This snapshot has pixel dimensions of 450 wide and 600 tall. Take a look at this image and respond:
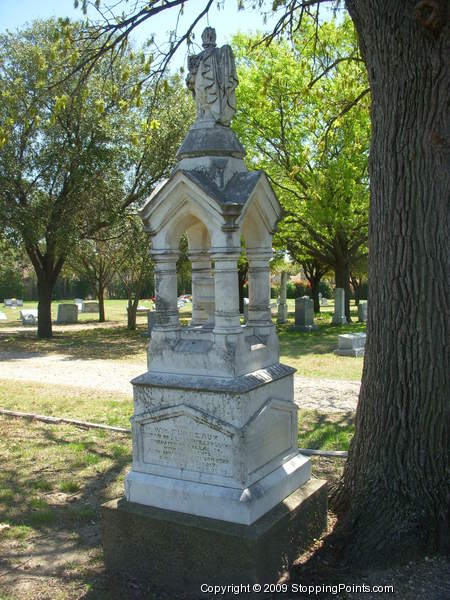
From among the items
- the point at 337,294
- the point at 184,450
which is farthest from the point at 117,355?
the point at 184,450

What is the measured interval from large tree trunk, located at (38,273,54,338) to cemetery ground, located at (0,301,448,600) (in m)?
6.88

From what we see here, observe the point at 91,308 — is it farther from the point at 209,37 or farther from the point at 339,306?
the point at 209,37

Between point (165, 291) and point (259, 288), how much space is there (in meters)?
0.81

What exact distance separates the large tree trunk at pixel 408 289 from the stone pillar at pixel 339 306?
18972 mm

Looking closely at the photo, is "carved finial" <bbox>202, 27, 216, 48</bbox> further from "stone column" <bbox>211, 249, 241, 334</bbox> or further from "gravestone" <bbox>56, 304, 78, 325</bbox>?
"gravestone" <bbox>56, 304, 78, 325</bbox>

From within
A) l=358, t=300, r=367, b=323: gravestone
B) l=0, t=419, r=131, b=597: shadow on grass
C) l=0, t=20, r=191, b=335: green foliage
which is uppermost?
l=0, t=20, r=191, b=335: green foliage

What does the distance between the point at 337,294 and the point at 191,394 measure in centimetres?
1979

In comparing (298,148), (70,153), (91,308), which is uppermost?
(298,148)

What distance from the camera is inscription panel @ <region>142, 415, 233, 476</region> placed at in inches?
154

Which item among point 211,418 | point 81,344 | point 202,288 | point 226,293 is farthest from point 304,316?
point 211,418

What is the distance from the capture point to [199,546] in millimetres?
3781

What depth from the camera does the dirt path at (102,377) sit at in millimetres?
9627

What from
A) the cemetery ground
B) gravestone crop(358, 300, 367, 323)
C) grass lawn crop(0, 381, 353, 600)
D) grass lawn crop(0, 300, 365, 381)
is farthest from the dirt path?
gravestone crop(358, 300, 367, 323)

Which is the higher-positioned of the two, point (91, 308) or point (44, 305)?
point (44, 305)
